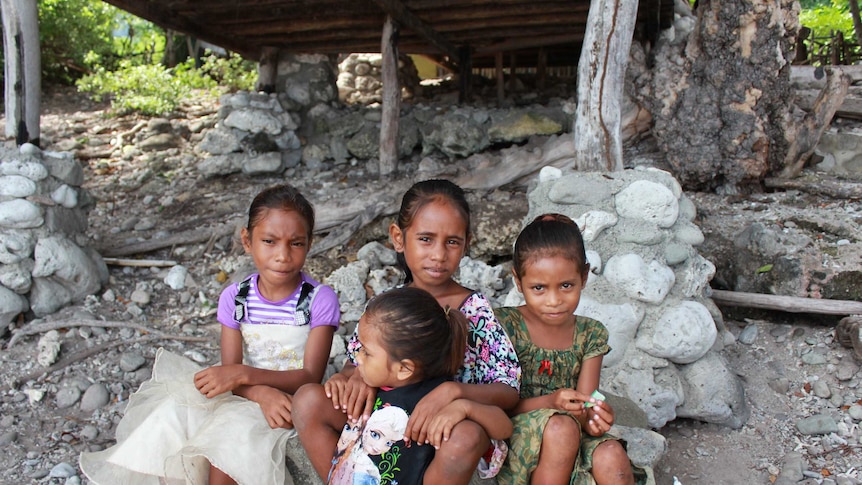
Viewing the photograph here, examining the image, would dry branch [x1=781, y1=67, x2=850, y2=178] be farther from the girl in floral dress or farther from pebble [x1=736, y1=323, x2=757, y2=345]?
the girl in floral dress

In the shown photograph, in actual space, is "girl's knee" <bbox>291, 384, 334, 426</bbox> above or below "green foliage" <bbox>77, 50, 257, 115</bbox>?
below

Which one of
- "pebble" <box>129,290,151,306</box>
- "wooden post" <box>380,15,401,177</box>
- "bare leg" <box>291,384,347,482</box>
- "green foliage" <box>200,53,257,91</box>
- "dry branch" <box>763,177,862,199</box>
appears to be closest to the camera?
"bare leg" <box>291,384,347,482</box>

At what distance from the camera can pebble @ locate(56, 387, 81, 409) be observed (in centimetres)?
362

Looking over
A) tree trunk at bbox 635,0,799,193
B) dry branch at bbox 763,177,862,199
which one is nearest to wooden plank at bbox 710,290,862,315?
dry branch at bbox 763,177,862,199

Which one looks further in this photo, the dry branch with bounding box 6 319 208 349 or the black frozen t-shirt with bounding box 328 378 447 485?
the dry branch with bounding box 6 319 208 349

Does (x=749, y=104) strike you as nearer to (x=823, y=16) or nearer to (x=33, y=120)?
(x=33, y=120)

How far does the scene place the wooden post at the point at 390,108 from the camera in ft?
21.4

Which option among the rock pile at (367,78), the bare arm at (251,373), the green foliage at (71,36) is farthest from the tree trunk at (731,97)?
the green foliage at (71,36)

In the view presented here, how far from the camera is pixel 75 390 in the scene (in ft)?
12.0

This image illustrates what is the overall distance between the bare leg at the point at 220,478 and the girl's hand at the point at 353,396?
46cm

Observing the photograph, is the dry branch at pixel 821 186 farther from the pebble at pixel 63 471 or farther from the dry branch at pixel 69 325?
the pebble at pixel 63 471

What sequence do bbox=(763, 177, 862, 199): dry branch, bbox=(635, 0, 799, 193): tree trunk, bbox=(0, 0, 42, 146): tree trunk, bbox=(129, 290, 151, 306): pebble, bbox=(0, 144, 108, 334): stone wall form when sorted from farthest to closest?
bbox=(635, 0, 799, 193): tree trunk < bbox=(763, 177, 862, 199): dry branch < bbox=(129, 290, 151, 306): pebble < bbox=(0, 0, 42, 146): tree trunk < bbox=(0, 144, 108, 334): stone wall

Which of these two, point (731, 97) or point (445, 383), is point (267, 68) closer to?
point (731, 97)

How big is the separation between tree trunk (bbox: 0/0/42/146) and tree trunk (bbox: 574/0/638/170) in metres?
3.66
